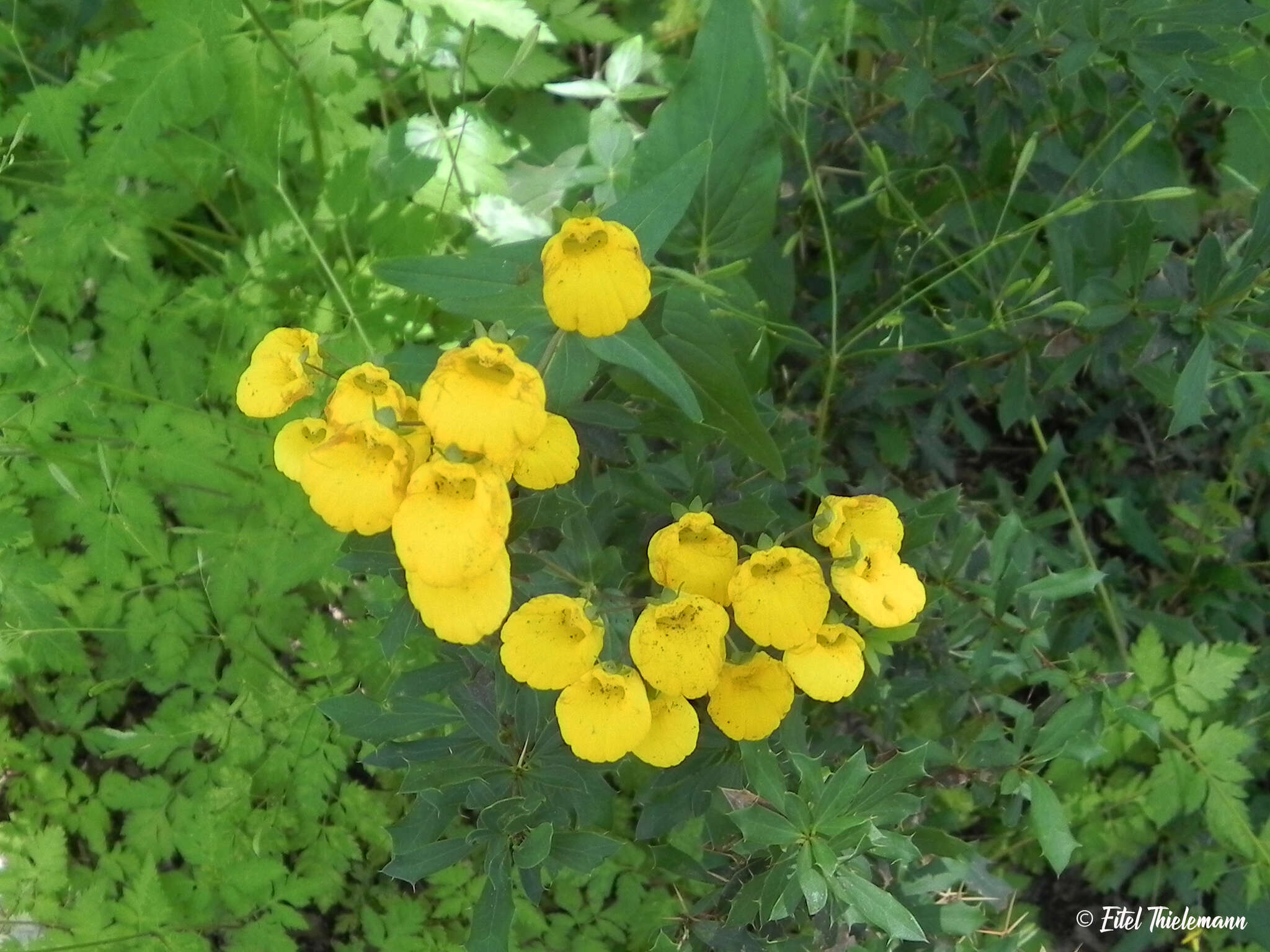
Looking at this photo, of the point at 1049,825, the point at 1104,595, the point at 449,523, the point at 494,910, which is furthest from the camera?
the point at 1104,595

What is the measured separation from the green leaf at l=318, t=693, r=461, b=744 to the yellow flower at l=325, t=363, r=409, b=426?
0.49m

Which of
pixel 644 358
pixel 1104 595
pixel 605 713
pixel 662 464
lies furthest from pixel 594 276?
pixel 1104 595

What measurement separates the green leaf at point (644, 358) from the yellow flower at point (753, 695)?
29 centimetres

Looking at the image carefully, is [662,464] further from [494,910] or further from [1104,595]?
[1104,595]

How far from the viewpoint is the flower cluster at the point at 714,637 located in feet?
3.12

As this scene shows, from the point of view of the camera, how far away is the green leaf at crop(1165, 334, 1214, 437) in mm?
1311

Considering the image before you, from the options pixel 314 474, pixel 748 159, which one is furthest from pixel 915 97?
A: pixel 314 474

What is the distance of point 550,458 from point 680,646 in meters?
0.23

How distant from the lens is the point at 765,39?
1.61 meters

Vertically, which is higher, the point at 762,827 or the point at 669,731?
the point at 669,731

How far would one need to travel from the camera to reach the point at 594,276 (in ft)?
2.88

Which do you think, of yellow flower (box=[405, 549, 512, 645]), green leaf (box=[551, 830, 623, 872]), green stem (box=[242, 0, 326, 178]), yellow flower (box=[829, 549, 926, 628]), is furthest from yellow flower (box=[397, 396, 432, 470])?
green stem (box=[242, 0, 326, 178])

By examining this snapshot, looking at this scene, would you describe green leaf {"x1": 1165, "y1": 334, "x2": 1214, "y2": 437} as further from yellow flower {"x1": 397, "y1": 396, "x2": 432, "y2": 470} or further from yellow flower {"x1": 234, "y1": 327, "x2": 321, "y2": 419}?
yellow flower {"x1": 234, "y1": 327, "x2": 321, "y2": 419}

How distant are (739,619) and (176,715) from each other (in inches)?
50.4
